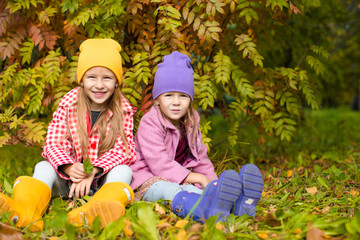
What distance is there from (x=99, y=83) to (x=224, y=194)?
1.21 meters

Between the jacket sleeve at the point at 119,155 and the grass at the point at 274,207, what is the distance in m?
0.32

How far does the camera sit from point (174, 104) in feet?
8.78

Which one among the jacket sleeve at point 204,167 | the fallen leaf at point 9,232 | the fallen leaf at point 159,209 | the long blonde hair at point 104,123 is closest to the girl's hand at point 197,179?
the jacket sleeve at point 204,167

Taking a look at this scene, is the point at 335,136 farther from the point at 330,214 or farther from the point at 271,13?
the point at 330,214

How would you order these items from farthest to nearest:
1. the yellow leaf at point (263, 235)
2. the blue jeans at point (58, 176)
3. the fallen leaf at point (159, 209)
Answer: the blue jeans at point (58, 176)
the fallen leaf at point (159, 209)
the yellow leaf at point (263, 235)

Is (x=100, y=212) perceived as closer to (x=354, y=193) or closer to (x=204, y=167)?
(x=204, y=167)

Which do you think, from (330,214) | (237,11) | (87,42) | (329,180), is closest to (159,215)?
(330,214)

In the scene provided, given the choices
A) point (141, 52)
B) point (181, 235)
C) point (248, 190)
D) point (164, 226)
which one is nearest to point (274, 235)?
point (248, 190)

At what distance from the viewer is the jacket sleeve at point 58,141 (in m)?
2.50

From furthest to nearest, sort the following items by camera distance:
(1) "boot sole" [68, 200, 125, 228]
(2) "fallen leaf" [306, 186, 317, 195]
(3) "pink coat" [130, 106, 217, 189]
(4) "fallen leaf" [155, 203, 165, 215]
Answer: (2) "fallen leaf" [306, 186, 317, 195] → (3) "pink coat" [130, 106, 217, 189] → (4) "fallen leaf" [155, 203, 165, 215] → (1) "boot sole" [68, 200, 125, 228]

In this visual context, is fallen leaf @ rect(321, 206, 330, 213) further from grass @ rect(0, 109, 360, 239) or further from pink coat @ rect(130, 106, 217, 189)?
pink coat @ rect(130, 106, 217, 189)

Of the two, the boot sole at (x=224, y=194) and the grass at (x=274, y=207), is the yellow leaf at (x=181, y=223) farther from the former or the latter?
the boot sole at (x=224, y=194)

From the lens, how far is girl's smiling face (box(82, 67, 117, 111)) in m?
2.61

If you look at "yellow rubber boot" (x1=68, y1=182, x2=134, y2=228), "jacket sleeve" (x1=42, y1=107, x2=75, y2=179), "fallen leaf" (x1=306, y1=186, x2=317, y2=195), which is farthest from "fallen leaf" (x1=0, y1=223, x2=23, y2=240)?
"fallen leaf" (x1=306, y1=186, x2=317, y2=195)
